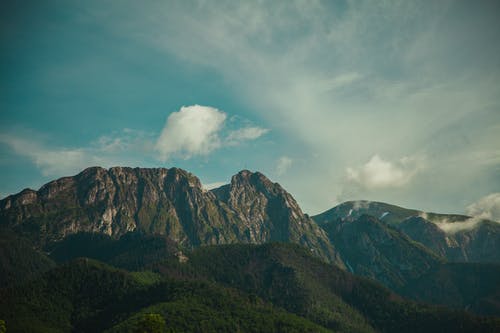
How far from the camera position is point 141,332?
9806 cm

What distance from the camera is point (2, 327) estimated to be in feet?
263

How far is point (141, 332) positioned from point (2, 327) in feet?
99.5

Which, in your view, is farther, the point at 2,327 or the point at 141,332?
the point at 141,332
